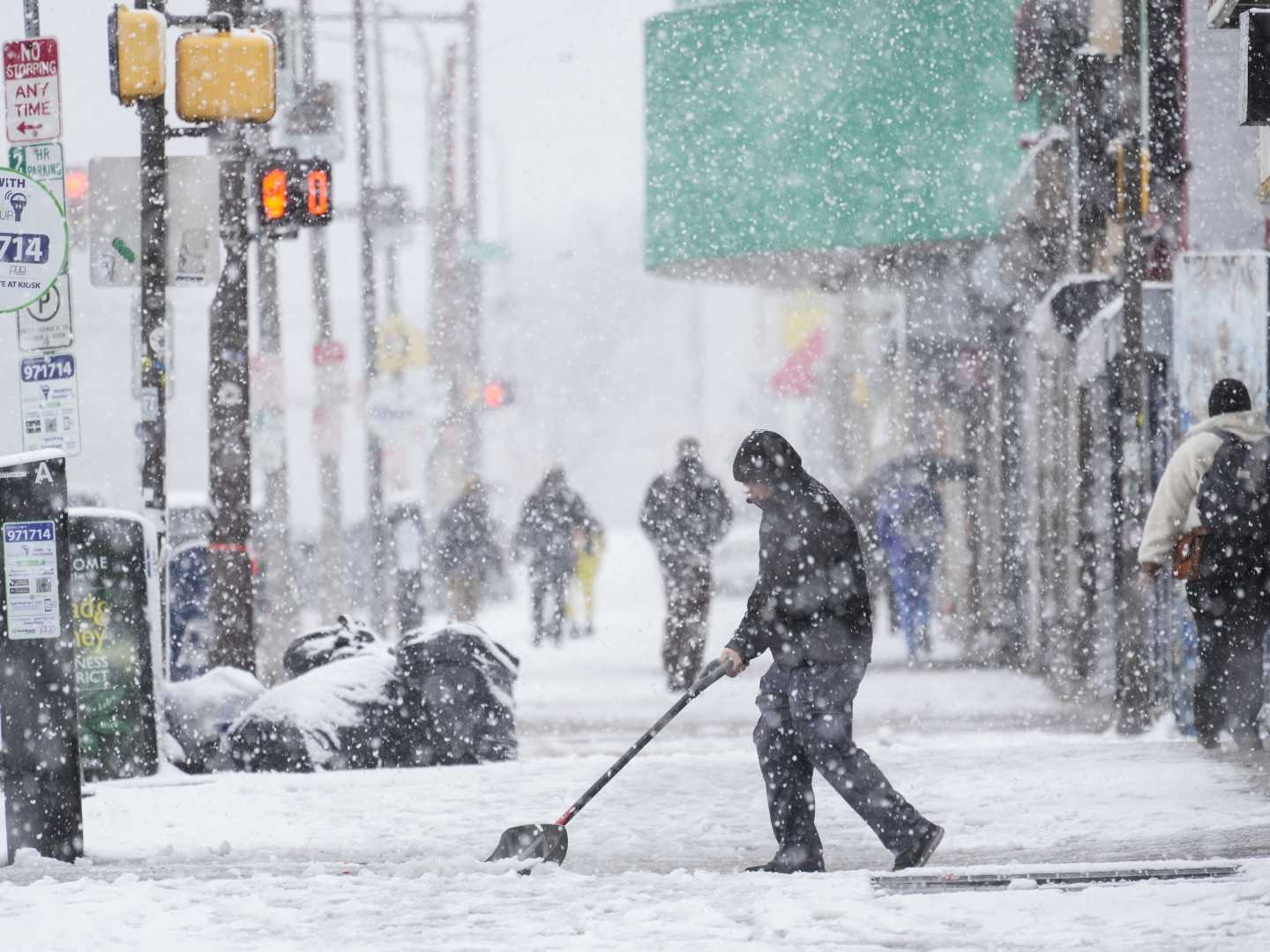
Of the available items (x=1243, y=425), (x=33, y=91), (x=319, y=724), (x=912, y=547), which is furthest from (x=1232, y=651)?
(x=912, y=547)

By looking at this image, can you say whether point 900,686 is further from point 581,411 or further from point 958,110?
point 581,411

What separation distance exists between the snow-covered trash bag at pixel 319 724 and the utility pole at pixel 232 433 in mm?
2405

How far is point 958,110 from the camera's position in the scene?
21.6 metres

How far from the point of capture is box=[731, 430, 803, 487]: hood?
7.91 meters

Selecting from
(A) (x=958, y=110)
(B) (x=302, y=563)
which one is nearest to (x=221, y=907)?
(A) (x=958, y=110)

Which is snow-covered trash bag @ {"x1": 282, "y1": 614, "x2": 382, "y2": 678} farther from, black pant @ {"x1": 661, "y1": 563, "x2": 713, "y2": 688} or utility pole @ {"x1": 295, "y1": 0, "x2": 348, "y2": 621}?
utility pole @ {"x1": 295, "y1": 0, "x2": 348, "y2": 621}

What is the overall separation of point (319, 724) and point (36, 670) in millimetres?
3277

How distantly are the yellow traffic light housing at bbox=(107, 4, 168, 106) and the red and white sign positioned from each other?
1.26 ft

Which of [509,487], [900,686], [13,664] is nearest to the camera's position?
[13,664]

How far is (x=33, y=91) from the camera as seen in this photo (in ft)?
38.8

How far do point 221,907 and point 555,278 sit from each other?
11499 centimetres

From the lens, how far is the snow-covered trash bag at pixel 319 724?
1162cm

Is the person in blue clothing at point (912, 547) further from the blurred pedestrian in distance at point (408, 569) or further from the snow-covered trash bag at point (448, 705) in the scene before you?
the snow-covered trash bag at point (448, 705)

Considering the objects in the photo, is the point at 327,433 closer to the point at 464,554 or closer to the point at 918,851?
the point at 464,554
